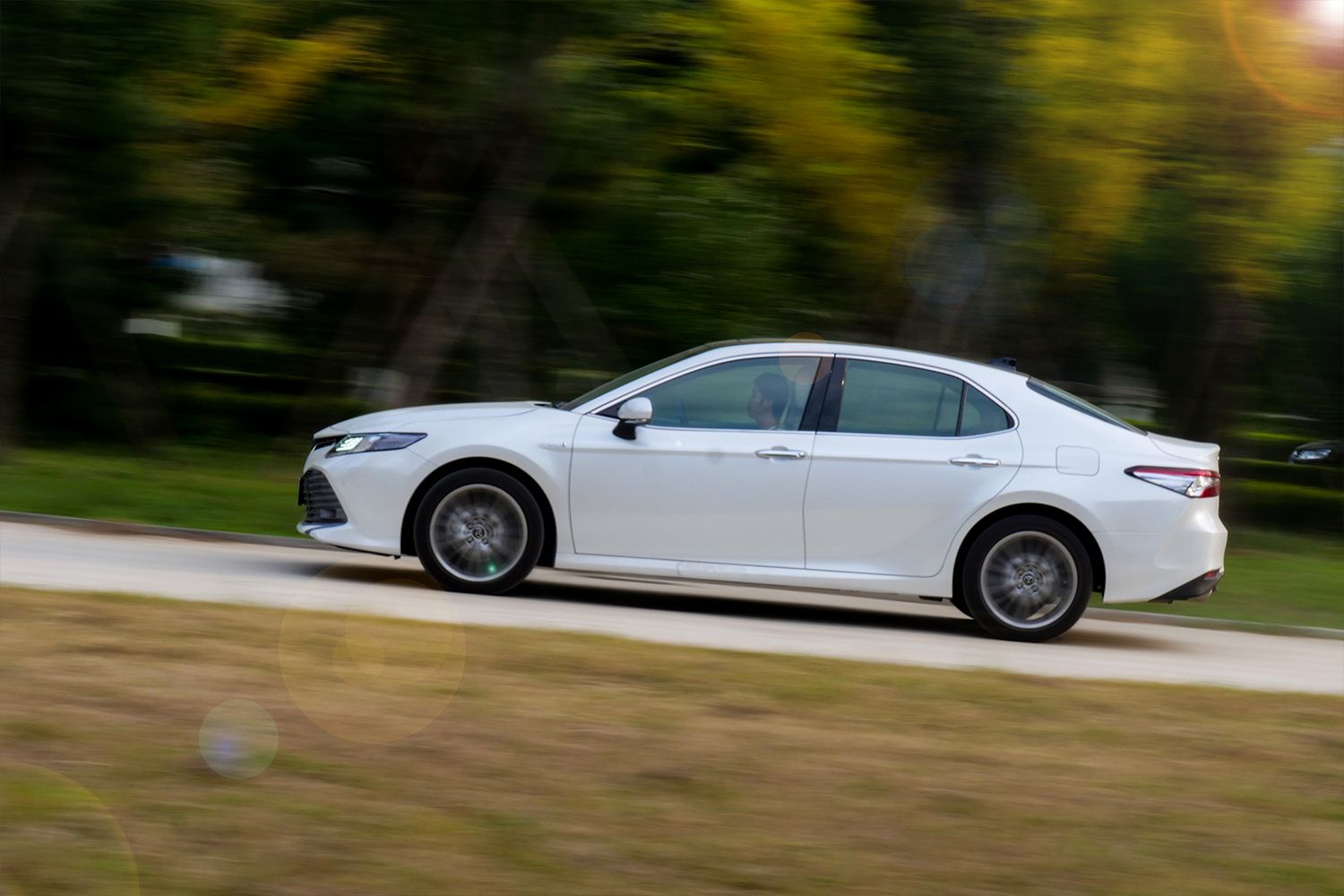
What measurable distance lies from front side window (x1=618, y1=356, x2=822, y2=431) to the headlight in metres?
1.38

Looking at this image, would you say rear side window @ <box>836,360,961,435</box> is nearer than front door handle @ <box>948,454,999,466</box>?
No

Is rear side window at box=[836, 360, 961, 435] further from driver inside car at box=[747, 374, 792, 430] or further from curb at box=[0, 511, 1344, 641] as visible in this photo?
curb at box=[0, 511, 1344, 641]

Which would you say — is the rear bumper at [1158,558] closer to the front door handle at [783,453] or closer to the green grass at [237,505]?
the front door handle at [783,453]

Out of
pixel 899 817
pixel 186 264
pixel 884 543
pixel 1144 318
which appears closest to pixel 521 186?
pixel 186 264

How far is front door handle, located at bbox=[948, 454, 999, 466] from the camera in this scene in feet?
29.7

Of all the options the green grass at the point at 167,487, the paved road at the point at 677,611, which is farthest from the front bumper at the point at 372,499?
the green grass at the point at 167,487

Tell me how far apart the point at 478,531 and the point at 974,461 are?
9.22 feet

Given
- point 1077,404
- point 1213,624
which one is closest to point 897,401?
point 1077,404

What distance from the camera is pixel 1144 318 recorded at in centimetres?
1802

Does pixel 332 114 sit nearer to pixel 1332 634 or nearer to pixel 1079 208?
pixel 1079 208

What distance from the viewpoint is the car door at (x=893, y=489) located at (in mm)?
8977

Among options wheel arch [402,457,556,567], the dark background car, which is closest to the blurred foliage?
the dark background car

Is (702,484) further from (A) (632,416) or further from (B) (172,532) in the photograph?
(B) (172,532)

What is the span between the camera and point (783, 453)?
9016mm
